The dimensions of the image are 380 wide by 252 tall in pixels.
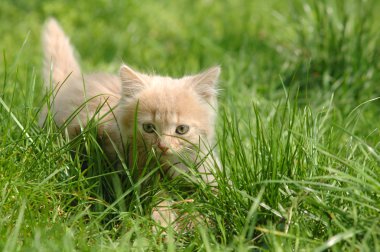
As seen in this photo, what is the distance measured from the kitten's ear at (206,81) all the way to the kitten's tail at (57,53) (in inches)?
39.2

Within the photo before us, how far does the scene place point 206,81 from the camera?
10.5 ft

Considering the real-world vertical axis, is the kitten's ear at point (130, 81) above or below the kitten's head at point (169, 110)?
above

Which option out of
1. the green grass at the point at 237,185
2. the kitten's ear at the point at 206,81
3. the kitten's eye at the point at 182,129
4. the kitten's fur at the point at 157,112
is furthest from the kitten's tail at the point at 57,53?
the kitten's eye at the point at 182,129

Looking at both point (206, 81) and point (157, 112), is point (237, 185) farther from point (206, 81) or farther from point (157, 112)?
point (206, 81)

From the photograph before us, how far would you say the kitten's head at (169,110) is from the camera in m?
2.96

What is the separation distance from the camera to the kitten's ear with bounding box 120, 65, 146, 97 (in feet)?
10.2

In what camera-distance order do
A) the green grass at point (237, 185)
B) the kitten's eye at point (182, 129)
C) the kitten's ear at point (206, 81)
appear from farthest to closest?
the kitten's ear at point (206, 81)
the kitten's eye at point (182, 129)
the green grass at point (237, 185)

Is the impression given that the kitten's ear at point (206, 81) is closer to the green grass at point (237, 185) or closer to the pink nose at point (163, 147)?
the green grass at point (237, 185)

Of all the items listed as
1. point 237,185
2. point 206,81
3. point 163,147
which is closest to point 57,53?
point 206,81

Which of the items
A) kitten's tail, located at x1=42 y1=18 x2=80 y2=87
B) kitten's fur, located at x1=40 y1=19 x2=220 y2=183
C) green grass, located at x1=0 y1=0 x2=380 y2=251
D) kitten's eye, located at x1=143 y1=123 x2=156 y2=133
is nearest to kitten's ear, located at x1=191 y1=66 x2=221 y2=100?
kitten's fur, located at x1=40 y1=19 x2=220 y2=183

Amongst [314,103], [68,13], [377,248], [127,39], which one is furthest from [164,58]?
[377,248]

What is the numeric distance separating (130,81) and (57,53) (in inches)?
40.4

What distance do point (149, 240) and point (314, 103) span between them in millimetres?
2135

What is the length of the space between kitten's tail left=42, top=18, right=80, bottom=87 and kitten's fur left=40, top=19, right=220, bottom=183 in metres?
0.47
